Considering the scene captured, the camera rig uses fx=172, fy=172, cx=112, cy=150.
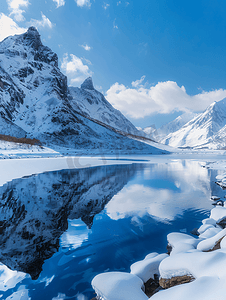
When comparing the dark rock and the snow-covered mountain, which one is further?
the snow-covered mountain

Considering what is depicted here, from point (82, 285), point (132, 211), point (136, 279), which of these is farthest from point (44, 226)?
point (136, 279)

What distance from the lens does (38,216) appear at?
8.19 m

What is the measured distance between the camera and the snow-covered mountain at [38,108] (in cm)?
8906

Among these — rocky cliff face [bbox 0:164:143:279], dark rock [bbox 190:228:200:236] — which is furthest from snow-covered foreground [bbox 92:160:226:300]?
rocky cliff face [bbox 0:164:143:279]

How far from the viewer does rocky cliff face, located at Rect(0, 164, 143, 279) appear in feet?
17.7

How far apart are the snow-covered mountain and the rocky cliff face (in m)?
75.8

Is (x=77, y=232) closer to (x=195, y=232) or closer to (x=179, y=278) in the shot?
(x=195, y=232)

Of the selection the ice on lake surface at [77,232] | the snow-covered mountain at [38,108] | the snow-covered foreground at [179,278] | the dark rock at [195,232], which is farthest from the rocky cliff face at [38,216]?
the snow-covered mountain at [38,108]

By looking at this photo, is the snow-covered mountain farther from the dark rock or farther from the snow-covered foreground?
the snow-covered foreground

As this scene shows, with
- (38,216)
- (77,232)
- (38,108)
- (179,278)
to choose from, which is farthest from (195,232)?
(38,108)

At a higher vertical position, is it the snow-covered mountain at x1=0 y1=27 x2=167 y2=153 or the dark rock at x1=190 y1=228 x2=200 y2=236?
the snow-covered mountain at x1=0 y1=27 x2=167 y2=153

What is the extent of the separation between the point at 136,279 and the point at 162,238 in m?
3.16

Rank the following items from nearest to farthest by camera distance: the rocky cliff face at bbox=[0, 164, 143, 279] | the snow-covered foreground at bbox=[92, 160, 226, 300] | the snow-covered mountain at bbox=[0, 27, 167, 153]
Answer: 1. the snow-covered foreground at bbox=[92, 160, 226, 300]
2. the rocky cliff face at bbox=[0, 164, 143, 279]
3. the snow-covered mountain at bbox=[0, 27, 167, 153]

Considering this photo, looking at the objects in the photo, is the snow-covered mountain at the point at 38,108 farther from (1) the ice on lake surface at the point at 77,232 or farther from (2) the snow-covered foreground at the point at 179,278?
(2) the snow-covered foreground at the point at 179,278
